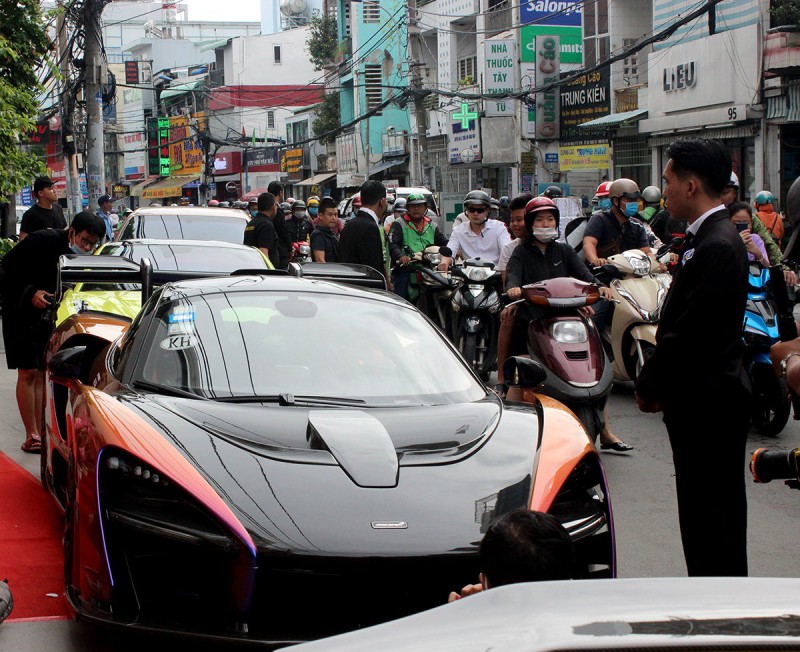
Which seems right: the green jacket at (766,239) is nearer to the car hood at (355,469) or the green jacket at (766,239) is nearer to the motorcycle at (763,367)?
the motorcycle at (763,367)

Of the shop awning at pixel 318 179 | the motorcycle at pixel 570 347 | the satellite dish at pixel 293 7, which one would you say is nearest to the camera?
the motorcycle at pixel 570 347

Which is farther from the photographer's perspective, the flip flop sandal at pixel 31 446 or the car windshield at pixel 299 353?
the flip flop sandal at pixel 31 446

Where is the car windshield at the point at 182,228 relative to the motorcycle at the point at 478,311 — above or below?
above

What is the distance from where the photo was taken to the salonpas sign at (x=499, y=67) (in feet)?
121

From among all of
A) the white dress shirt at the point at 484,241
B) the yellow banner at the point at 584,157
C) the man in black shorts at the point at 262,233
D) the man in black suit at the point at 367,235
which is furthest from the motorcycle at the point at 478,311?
the yellow banner at the point at 584,157

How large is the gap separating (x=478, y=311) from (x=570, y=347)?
10.6 ft

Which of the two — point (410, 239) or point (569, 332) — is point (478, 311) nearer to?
point (410, 239)

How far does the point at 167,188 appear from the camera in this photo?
277ft

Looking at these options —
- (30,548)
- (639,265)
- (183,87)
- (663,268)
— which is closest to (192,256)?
(639,265)

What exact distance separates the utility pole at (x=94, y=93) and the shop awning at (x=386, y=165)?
89.4 feet

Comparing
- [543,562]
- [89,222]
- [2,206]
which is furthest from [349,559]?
[2,206]

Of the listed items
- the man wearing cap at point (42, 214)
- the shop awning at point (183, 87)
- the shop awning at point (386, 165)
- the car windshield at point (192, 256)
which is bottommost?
the car windshield at point (192, 256)

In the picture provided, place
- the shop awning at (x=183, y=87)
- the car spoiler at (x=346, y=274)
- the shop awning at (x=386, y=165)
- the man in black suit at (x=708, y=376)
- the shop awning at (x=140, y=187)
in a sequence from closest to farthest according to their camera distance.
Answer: the man in black suit at (x=708, y=376), the car spoiler at (x=346, y=274), the shop awning at (x=386, y=165), the shop awning at (x=183, y=87), the shop awning at (x=140, y=187)

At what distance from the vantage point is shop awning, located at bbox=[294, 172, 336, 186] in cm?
6412
